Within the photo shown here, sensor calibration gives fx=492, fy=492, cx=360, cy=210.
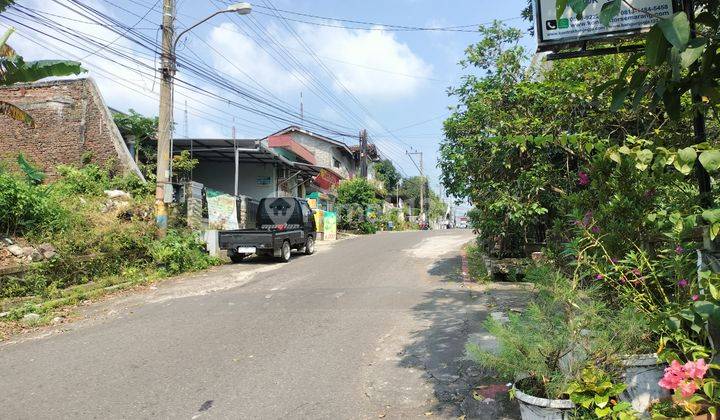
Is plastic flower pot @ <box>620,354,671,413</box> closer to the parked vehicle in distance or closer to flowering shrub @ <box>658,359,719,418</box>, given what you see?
flowering shrub @ <box>658,359,719,418</box>

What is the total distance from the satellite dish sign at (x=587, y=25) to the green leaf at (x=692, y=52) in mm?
1566

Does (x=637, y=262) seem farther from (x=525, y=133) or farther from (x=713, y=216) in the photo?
(x=525, y=133)

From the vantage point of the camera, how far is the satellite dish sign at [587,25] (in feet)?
12.1

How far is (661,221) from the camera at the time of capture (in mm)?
3500

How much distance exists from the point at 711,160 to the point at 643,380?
1770mm

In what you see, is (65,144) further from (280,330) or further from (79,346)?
(280,330)

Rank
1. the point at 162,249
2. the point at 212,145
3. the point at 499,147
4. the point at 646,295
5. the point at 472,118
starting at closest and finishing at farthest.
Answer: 1. the point at 646,295
2. the point at 499,147
3. the point at 472,118
4. the point at 162,249
5. the point at 212,145

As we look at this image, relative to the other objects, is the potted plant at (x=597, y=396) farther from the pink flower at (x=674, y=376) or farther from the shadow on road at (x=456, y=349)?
the shadow on road at (x=456, y=349)

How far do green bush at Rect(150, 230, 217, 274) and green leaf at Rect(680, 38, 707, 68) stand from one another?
12.7 metres

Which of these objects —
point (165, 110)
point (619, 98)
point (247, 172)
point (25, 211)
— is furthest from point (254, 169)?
point (619, 98)

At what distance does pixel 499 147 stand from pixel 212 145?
15.8 meters

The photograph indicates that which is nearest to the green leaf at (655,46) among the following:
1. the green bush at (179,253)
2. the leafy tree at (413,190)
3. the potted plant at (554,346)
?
the potted plant at (554,346)

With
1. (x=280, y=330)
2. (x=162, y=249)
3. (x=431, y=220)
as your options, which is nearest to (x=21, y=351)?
(x=280, y=330)

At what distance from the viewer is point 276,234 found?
1541 centimetres
